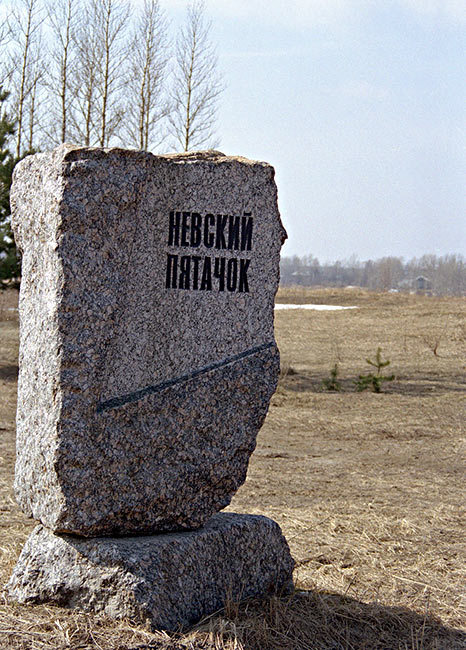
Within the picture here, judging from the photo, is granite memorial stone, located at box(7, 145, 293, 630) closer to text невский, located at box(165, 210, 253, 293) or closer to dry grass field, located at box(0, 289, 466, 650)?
text невский, located at box(165, 210, 253, 293)

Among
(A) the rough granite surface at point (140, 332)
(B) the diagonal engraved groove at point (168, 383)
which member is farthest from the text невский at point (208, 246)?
(B) the diagonal engraved groove at point (168, 383)

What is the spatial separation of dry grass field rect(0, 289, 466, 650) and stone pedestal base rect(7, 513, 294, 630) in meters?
→ 0.08

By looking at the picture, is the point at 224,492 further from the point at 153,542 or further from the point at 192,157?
the point at 192,157

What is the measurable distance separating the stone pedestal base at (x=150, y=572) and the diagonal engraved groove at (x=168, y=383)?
0.63 m

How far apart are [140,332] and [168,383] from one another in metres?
0.28

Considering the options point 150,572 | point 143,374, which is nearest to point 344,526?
point 150,572

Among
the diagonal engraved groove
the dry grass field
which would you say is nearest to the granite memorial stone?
the diagonal engraved groove

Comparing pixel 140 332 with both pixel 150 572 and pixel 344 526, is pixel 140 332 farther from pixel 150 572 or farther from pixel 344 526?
pixel 344 526

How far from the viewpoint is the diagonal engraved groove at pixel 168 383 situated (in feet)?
11.6

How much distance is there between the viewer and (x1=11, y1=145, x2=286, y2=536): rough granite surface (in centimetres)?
344

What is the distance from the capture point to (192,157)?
12.7 ft

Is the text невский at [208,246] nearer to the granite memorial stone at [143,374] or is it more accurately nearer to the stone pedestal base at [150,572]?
the granite memorial stone at [143,374]

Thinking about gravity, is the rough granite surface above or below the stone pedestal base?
above

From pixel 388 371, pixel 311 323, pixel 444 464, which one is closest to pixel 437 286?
pixel 311 323
